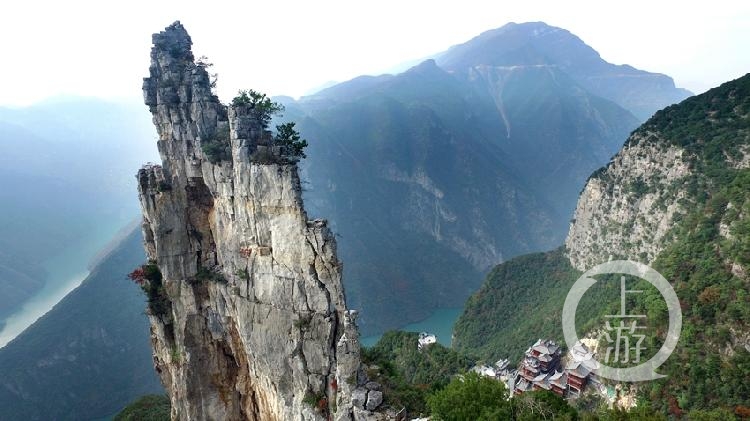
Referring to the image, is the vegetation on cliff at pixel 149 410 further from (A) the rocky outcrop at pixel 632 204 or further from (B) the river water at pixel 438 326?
(B) the river water at pixel 438 326

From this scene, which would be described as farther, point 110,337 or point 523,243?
point 523,243

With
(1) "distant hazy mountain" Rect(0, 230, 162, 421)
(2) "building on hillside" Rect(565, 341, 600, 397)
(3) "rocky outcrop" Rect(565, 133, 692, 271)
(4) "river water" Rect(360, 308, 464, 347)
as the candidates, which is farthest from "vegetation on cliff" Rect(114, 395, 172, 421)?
(4) "river water" Rect(360, 308, 464, 347)

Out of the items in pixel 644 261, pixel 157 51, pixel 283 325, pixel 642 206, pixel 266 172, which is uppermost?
pixel 157 51

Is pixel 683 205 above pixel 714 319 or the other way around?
above

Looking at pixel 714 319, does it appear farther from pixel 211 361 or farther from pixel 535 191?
pixel 535 191

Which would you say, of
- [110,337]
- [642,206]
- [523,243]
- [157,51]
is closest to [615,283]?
[642,206]
